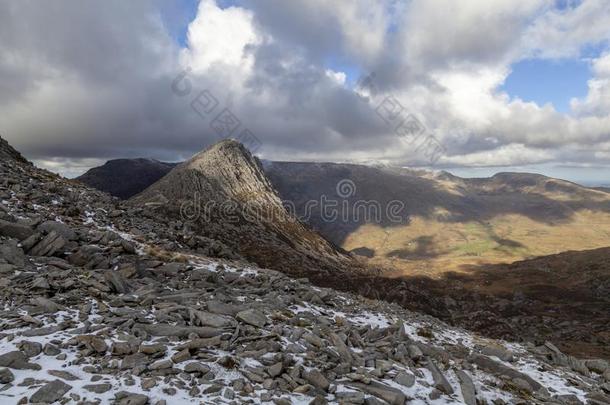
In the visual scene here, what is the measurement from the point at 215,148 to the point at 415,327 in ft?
295

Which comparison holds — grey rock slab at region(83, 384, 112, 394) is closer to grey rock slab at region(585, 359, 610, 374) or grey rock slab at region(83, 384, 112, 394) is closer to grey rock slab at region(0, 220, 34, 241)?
grey rock slab at region(0, 220, 34, 241)

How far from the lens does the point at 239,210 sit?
79.0m

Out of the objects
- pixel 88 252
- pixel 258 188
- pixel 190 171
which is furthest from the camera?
pixel 258 188

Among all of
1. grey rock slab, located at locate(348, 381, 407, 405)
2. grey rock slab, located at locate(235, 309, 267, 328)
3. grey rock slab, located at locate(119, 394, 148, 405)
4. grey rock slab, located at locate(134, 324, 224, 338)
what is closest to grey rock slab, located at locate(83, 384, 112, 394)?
grey rock slab, located at locate(119, 394, 148, 405)

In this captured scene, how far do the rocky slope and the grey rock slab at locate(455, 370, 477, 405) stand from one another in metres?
0.05

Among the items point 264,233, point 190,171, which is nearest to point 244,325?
point 264,233

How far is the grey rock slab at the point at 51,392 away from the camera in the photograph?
8.41 meters

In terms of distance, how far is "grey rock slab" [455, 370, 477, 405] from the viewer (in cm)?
1244

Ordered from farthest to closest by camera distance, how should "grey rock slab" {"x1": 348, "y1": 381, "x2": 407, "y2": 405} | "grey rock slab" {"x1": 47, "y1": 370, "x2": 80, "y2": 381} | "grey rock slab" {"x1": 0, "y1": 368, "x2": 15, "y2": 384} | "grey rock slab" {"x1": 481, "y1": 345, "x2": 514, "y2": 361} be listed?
"grey rock slab" {"x1": 481, "y1": 345, "x2": 514, "y2": 361}, "grey rock slab" {"x1": 348, "y1": 381, "x2": 407, "y2": 405}, "grey rock slab" {"x1": 47, "y1": 370, "x2": 80, "y2": 381}, "grey rock slab" {"x1": 0, "y1": 368, "x2": 15, "y2": 384}

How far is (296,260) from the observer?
62312 millimetres

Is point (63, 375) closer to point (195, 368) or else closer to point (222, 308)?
point (195, 368)

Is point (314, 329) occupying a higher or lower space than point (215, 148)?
lower

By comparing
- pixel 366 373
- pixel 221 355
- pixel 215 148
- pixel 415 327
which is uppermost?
pixel 215 148

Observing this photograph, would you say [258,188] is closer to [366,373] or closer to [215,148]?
[215,148]
